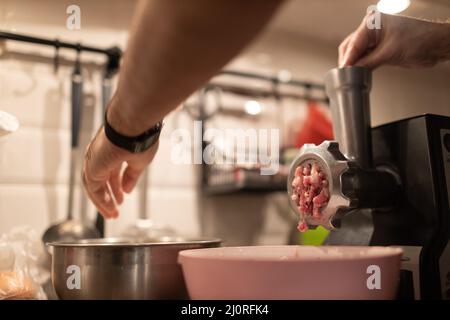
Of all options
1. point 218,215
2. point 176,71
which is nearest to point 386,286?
point 176,71

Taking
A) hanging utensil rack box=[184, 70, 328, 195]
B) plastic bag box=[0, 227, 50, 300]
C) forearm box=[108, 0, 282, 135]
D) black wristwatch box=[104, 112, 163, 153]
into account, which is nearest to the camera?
forearm box=[108, 0, 282, 135]

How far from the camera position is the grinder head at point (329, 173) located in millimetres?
440

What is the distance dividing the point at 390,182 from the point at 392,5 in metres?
0.19

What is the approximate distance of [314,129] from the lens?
106 cm

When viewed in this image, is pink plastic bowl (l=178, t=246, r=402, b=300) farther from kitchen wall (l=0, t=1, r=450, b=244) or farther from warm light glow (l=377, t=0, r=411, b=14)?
kitchen wall (l=0, t=1, r=450, b=244)

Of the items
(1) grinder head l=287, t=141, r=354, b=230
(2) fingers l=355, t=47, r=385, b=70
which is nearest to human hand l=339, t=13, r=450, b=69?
(2) fingers l=355, t=47, r=385, b=70

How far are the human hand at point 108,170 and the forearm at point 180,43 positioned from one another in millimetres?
146

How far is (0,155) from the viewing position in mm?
820

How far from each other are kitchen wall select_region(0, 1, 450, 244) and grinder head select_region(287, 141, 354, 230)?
0.92 ft

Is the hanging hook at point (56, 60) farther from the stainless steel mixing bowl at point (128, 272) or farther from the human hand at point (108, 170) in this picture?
the stainless steel mixing bowl at point (128, 272)

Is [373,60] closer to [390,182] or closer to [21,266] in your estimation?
[390,182]

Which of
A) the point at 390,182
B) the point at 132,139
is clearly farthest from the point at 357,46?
the point at 132,139

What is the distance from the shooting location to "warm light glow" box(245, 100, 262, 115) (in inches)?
44.6
